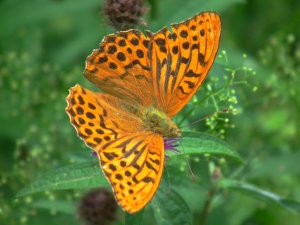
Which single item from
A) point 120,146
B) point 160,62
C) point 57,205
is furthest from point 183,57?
point 57,205

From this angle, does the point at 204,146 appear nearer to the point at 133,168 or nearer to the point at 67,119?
the point at 133,168

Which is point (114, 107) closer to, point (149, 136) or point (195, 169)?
point (149, 136)

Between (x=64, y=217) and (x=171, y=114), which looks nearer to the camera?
(x=171, y=114)

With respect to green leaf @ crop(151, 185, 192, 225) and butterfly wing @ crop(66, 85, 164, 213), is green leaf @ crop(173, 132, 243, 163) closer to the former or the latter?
butterfly wing @ crop(66, 85, 164, 213)

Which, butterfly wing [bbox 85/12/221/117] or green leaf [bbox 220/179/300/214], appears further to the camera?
green leaf [bbox 220/179/300/214]

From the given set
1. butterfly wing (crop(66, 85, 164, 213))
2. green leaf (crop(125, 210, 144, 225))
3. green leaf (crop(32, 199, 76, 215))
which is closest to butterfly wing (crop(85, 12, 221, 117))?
butterfly wing (crop(66, 85, 164, 213))

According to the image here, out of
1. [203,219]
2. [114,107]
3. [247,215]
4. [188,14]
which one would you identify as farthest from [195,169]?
[114,107]

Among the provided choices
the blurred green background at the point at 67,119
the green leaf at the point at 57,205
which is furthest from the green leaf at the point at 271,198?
the green leaf at the point at 57,205
